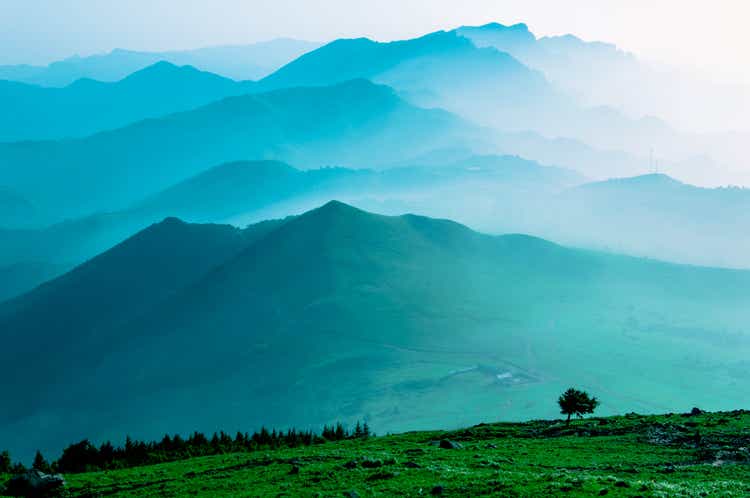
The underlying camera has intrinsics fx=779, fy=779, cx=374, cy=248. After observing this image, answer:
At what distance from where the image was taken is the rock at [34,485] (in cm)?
5106

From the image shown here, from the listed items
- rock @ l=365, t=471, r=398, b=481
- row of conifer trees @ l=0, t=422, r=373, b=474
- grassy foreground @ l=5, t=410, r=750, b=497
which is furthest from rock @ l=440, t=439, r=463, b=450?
row of conifer trees @ l=0, t=422, r=373, b=474

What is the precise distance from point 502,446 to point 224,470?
2112 cm

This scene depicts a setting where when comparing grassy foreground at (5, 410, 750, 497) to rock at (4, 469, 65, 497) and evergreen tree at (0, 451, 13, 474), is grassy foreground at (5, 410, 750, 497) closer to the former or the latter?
rock at (4, 469, 65, 497)

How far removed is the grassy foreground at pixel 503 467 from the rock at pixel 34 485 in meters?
1.14

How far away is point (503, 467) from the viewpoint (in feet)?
158

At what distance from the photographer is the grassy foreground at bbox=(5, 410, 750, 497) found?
130ft

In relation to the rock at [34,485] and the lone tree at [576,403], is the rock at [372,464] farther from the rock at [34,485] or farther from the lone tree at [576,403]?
the lone tree at [576,403]

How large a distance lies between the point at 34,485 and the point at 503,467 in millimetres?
30676

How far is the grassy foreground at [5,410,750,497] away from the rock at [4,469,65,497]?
1143 millimetres

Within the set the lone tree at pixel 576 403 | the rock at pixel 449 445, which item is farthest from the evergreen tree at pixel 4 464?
the lone tree at pixel 576 403

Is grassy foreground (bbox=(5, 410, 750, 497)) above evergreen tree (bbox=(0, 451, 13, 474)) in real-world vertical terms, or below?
below

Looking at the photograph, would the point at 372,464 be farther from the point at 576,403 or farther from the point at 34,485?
the point at 576,403

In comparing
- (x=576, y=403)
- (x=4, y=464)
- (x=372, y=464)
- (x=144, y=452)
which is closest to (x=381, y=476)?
(x=372, y=464)

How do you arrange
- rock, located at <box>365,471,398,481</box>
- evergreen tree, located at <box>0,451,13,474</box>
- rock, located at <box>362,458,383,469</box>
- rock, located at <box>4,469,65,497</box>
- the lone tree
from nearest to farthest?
1. rock, located at <box>365,471,398,481</box>
2. rock, located at <box>362,458,383,469</box>
3. rock, located at <box>4,469,65,497</box>
4. evergreen tree, located at <box>0,451,13,474</box>
5. the lone tree
